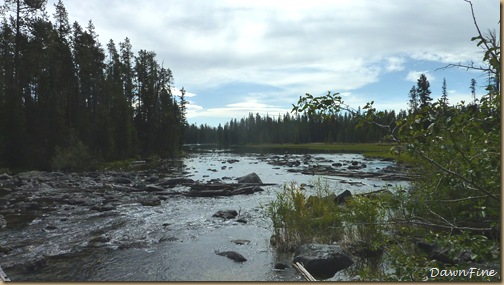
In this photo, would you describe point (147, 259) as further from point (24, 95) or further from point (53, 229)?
point (24, 95)

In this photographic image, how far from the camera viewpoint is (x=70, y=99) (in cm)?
4169

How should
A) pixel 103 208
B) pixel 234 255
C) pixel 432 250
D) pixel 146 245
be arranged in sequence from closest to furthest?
pixel 432 250
pixel 234 255
pixel 146 245
pixel 103 208

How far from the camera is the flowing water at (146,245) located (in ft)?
26.5

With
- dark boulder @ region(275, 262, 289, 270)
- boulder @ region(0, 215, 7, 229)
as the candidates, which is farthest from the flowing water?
boulder @ region(0, 215, 7, 229)

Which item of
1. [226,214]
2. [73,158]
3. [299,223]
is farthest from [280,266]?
[73,158]

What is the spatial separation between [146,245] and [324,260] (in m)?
5.32

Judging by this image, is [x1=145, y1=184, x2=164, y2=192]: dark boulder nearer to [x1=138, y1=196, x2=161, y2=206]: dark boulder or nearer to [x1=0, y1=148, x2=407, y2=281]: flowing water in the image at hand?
[x1=138, y1=196, x2=161, y2=206]: dark boulder

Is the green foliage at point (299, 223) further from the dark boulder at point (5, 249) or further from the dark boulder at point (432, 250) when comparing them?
the dark boulder at point (5, 249)

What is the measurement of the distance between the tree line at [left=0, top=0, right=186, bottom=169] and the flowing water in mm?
20232

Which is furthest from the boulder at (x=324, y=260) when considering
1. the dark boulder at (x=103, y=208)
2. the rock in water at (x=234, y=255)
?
the dark boulder at (x=103, y=208)

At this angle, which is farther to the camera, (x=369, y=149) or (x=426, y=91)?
(x=369, y=149)

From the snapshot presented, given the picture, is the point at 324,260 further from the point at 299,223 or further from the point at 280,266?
the point at 299,223

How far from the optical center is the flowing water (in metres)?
8.08

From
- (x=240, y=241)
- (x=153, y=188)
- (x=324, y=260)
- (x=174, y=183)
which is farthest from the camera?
(x=174, y=183)
